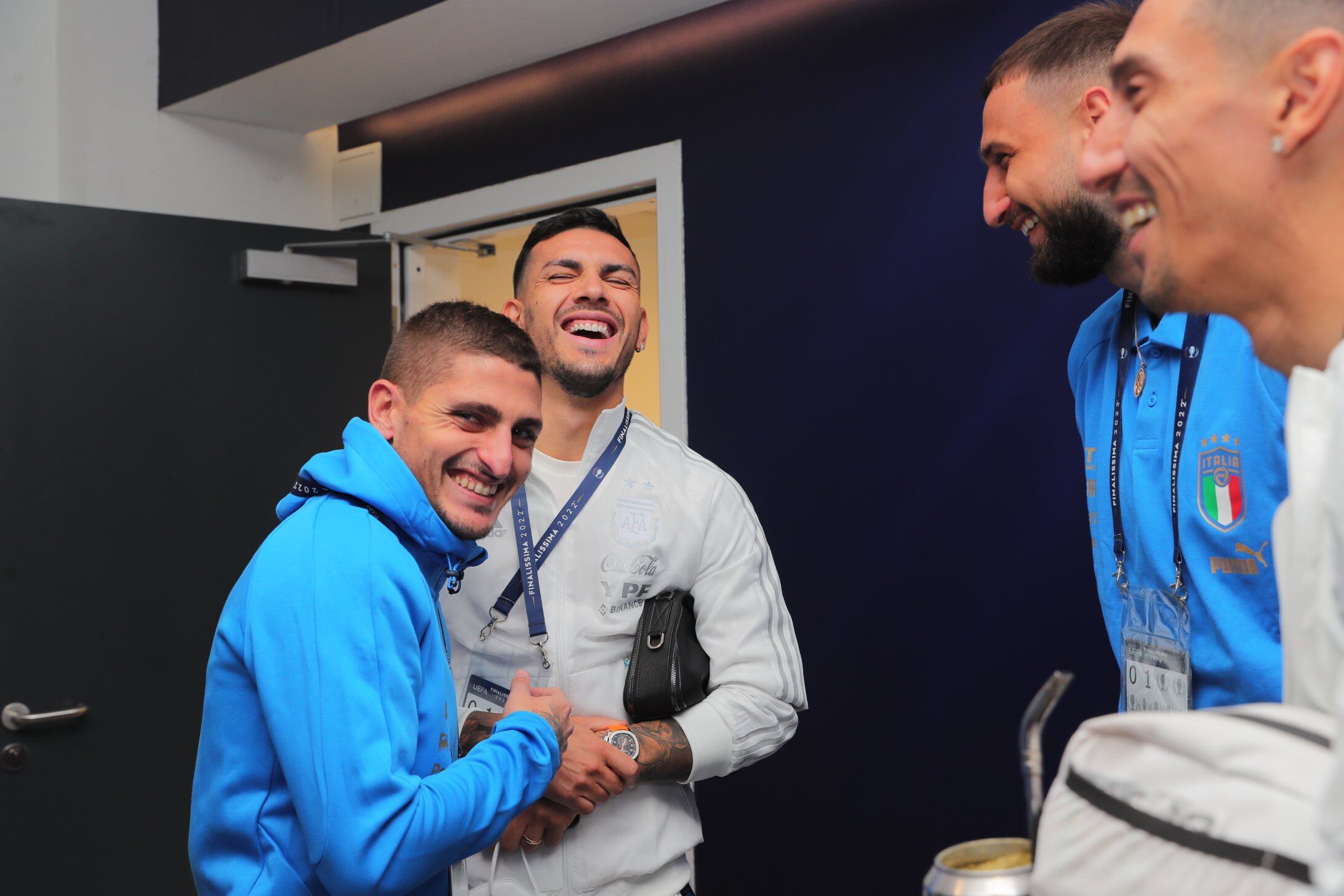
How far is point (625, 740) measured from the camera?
5.93 feet

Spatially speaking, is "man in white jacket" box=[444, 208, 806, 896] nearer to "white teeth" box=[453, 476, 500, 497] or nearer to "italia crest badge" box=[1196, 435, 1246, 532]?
"white teeth" box=[453, 476, 500, 497]

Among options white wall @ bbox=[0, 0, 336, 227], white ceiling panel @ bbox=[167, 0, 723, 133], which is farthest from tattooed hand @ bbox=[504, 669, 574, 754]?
white wall @ bbox=[0, 0, 336, 227]

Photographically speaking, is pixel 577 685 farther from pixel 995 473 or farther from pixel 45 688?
pixel 45 688

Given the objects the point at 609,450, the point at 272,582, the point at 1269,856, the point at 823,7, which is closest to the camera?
the point at 1269,856

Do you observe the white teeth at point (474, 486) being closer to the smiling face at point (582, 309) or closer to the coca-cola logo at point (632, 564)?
the coca-cola logo at point (632, 564)

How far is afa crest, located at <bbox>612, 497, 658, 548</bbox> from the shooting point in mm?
1988

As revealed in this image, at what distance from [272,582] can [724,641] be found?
918 millimetres

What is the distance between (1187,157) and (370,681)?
0.98 metres

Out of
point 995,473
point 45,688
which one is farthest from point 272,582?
point 45,688

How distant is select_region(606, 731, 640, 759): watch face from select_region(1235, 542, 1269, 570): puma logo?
3.17ft

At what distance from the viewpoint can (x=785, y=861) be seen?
287cm

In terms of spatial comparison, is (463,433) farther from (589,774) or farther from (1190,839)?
(1190,839)

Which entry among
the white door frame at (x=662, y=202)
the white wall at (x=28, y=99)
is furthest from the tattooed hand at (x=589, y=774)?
the white wall at (x=28, y=99)

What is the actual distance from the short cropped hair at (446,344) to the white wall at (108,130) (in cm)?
247
